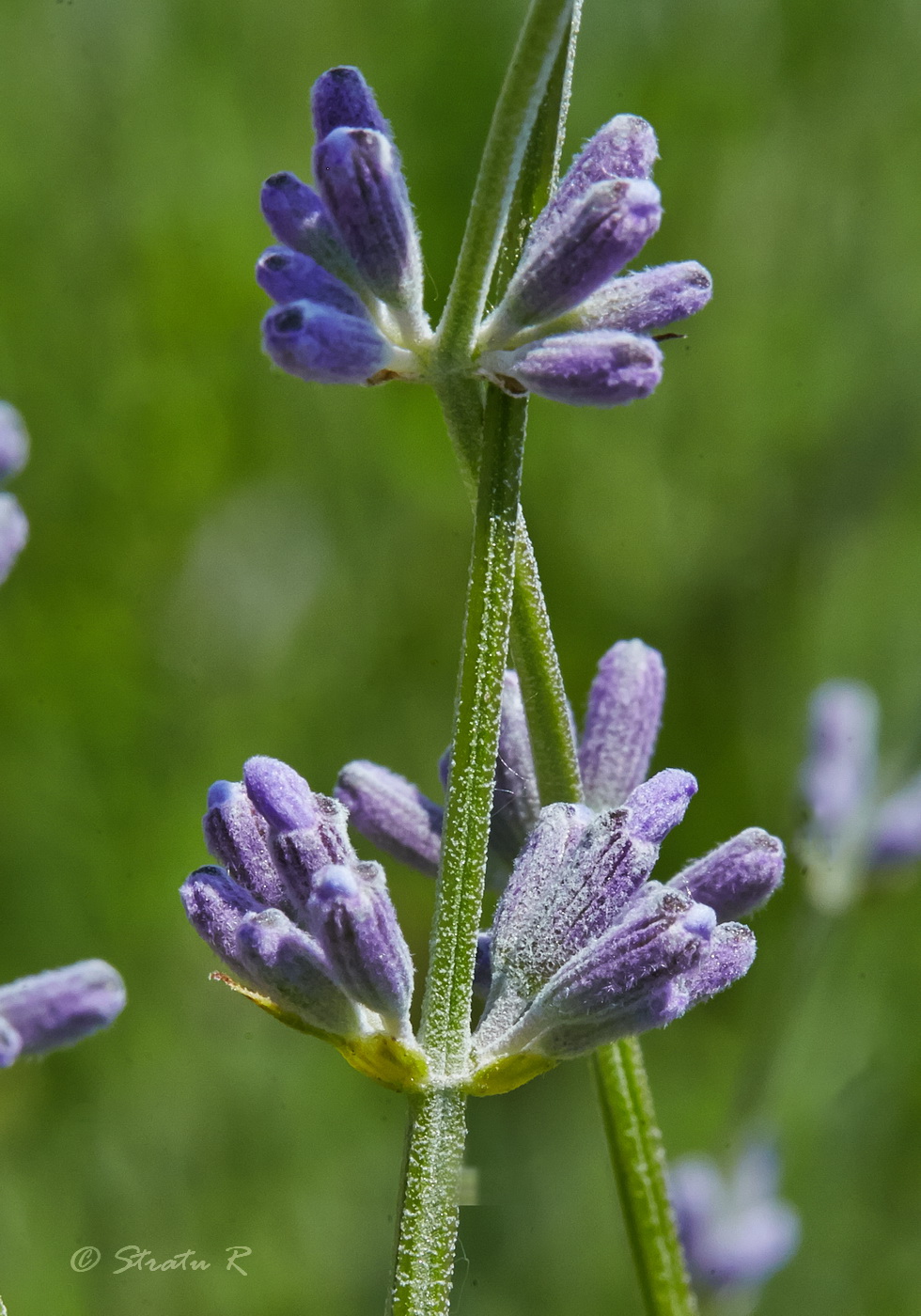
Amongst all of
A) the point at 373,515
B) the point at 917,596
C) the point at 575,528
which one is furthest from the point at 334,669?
the point at 917,596

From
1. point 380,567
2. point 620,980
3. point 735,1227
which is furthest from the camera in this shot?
point 380,567

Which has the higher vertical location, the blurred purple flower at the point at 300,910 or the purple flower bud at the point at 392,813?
the purple flower bud at the point at 392,813

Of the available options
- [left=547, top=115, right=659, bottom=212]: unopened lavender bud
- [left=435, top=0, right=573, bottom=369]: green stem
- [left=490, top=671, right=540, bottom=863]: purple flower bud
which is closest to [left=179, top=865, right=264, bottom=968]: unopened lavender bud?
[left=490, top=671, right=540, bottom=863]: purple flower bud

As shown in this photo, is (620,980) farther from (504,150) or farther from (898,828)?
(898,828)

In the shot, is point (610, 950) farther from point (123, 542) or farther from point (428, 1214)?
point (123, 542)

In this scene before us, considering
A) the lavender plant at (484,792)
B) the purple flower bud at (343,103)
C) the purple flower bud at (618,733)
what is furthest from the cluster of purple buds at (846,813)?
the purple flower bud at (343,103)

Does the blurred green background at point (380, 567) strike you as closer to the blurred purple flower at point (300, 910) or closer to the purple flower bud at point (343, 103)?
the blurred purple flower at point (300, 910)

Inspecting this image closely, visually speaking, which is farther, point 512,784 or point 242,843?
point 512,784

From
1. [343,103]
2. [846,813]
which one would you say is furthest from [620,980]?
[846,813]
